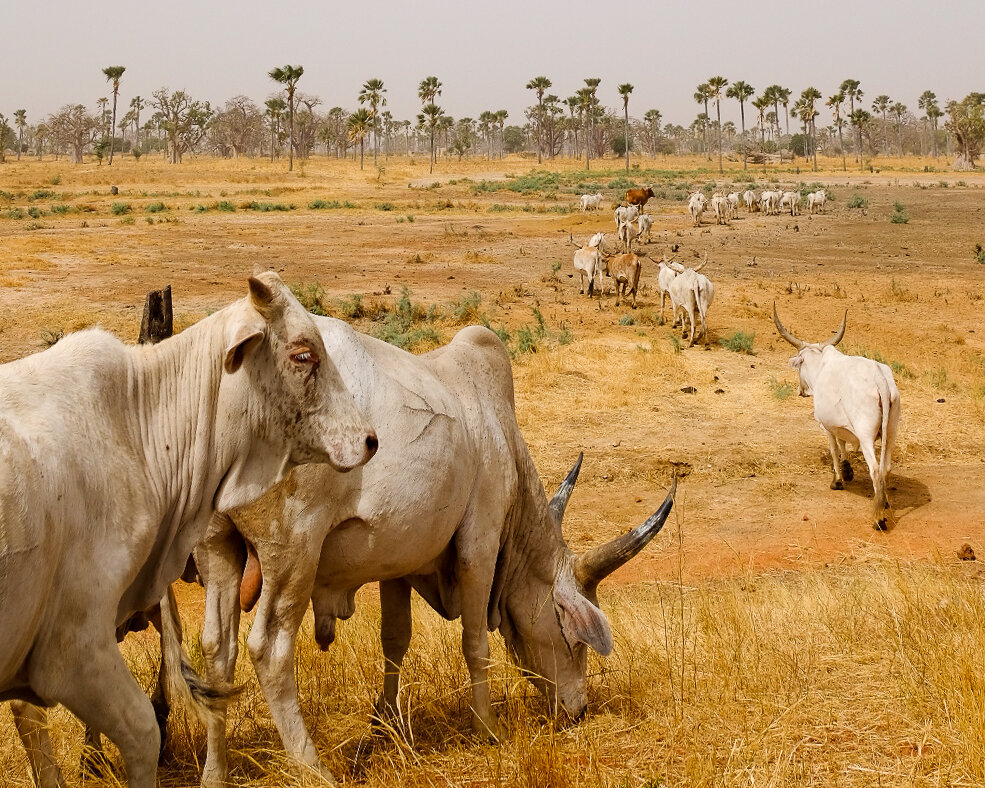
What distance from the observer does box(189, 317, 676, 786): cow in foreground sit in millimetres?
4418

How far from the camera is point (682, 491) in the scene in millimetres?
11734

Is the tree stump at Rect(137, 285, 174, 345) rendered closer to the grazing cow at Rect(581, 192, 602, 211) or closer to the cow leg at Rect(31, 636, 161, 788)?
the cow leg at Rect(31, 636, 161, 788)

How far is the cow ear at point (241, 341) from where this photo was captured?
3637mm

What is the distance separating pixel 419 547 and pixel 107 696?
1.65 m

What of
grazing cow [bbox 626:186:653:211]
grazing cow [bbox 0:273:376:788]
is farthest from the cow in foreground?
grazing cow [bbox 626:186:653:211]

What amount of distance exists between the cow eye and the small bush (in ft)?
47.9

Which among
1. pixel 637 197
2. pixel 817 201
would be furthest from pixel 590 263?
pixel 817 201

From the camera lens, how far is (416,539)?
468 cm

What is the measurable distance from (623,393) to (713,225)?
2599cm

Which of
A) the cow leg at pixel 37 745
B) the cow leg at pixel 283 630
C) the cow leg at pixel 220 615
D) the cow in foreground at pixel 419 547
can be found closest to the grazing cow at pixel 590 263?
the cow in foreground at pixel 419 547

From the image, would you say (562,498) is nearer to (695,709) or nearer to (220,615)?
(695,709)

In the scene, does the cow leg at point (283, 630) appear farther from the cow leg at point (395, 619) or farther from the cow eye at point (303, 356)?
the cow leg at point (395, 619)

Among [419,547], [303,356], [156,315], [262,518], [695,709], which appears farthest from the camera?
[156,315]

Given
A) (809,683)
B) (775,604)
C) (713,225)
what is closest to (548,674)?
(809,683)
